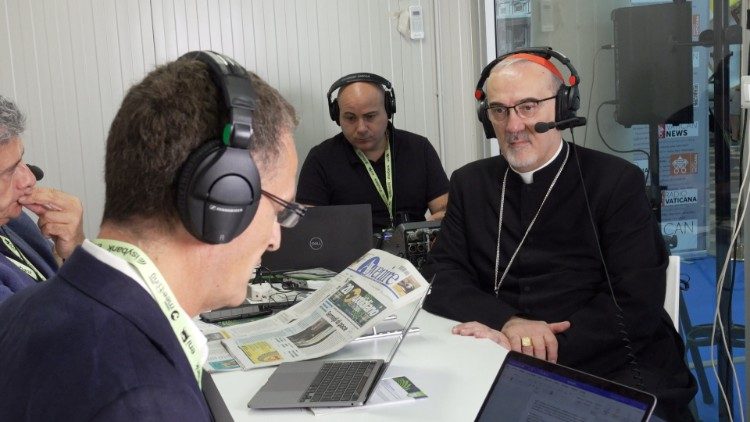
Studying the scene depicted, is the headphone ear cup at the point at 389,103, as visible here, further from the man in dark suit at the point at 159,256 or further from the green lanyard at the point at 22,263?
the man in dark suit at the point at 159,256

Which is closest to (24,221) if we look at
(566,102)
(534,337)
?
(534,337)

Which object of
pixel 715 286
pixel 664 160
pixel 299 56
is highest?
pixel 299 56

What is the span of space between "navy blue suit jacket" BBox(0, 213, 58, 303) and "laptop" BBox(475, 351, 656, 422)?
1341 millimetres

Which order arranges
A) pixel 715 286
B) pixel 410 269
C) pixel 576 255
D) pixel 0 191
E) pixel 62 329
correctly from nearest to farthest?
pixel 62 329 → pixel 410 269 → pixel 0 191 → pixel 576 255 → pixel 715 286

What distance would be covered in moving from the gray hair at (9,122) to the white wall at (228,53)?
157 cm

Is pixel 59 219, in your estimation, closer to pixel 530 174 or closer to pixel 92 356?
pixel 530 174

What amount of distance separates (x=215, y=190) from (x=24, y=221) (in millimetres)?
1764

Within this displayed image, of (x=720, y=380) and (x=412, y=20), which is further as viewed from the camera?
(x=412, y=20)

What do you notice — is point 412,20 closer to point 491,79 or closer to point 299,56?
point 299,56

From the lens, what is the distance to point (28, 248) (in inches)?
93.0

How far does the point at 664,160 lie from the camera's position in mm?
2990

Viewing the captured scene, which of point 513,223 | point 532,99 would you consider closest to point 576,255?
point 513,223

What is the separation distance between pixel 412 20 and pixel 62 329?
3712mm

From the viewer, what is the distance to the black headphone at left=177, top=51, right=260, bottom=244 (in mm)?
935
